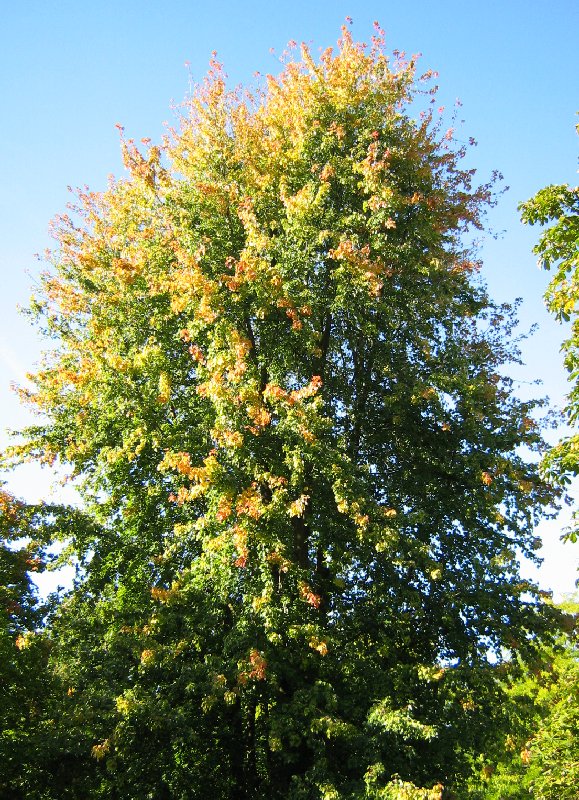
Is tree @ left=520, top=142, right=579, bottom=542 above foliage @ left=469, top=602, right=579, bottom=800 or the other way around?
above

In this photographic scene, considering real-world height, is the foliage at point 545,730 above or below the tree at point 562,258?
below

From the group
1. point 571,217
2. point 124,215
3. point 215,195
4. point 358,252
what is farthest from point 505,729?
point 124,215

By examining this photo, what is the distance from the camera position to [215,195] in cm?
1208

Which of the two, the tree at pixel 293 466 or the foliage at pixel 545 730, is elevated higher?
the tree at pixel 293 466

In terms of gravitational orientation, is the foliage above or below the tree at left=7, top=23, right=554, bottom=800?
below

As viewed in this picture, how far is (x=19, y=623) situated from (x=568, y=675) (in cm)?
1123

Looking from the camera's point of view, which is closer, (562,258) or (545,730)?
(562,258)

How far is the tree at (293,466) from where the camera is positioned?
850cm

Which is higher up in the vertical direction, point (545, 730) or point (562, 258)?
point (562, 258)

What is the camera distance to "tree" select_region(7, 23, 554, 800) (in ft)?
27.9

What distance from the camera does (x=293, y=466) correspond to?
9.10 metres

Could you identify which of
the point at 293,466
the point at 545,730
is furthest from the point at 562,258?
Answer: the point at 545,730

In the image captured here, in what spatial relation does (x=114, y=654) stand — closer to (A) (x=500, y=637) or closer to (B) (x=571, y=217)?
(A) (x=500, y=637)

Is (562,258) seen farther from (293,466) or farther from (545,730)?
(545,730)
